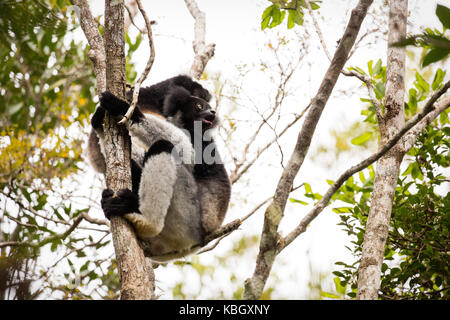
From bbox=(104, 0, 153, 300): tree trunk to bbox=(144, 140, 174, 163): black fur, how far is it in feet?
1.78

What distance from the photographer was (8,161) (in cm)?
748

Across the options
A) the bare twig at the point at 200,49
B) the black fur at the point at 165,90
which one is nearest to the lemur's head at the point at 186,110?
the black fur at the point at 165,90

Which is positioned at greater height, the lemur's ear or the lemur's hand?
the lemur's ear

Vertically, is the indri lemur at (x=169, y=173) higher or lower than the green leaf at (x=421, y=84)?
lower

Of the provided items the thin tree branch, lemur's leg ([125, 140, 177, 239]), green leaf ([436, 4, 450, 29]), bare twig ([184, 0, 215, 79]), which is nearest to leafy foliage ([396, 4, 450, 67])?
green leaf ([436, 4, 450, 29])

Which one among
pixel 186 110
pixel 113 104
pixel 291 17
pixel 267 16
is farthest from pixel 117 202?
pixel 291 17

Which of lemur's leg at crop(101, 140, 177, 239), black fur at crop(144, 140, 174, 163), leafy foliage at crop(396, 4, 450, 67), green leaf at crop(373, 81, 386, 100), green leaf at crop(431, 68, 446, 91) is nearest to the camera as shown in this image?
leafy foliage at crop(396, 4, 450, 67)

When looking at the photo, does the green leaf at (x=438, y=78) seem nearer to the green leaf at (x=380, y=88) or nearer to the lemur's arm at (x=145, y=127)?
the green leaf at (x=380, y=88)

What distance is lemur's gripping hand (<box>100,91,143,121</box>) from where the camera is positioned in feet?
12.6

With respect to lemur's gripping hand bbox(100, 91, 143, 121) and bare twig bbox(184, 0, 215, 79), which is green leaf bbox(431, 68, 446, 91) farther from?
lemur's gripping hand bbox(100, 91, 143, 121)

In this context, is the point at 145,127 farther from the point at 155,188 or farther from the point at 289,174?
the point at 289,174

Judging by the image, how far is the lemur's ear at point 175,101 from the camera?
582cm

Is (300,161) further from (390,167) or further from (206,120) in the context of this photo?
(206,120)

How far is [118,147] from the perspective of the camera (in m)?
3.69
